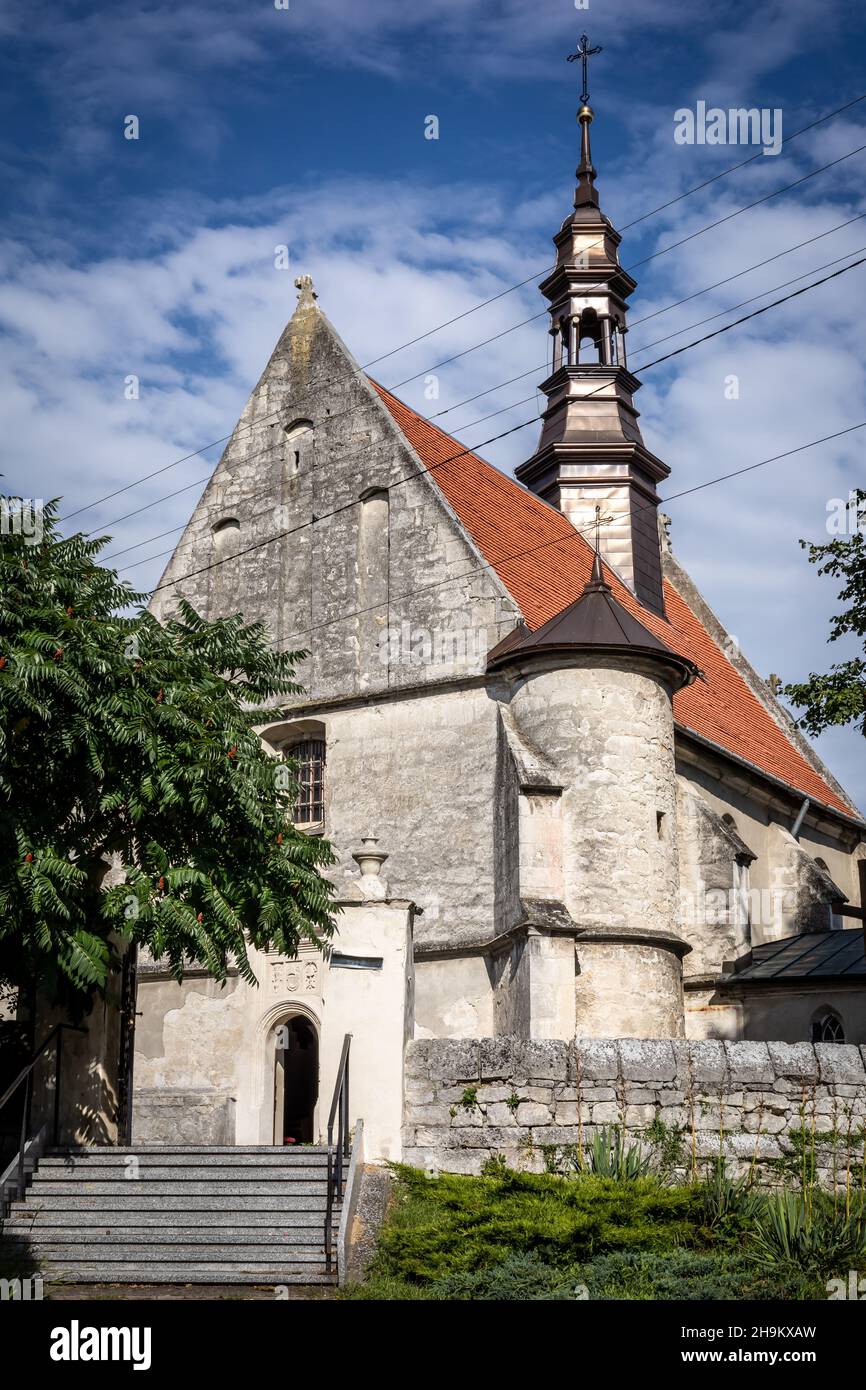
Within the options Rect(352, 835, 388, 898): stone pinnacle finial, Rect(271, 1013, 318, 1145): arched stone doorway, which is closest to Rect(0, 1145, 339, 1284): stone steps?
Rect(352, 835, 388, 898): stone pinnacle finial

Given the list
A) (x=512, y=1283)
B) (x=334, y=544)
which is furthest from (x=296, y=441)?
(x=512, y=1283)

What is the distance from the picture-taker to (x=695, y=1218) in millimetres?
12617

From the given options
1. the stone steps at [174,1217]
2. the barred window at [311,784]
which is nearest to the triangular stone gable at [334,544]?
the barred window at [311,784]

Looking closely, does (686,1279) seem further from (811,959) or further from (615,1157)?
(811,959)

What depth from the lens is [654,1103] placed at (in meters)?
13.9

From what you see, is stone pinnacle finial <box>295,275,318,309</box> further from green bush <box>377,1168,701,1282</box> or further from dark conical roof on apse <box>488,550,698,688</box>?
green bush <box>377,1168,701,1282</box>

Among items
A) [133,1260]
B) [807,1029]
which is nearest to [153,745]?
[133,1260]

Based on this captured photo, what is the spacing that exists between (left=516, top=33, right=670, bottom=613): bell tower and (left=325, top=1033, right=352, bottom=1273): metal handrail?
62.1ft

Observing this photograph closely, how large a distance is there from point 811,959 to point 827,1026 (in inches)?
48.3

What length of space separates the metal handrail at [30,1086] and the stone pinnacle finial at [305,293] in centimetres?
1435

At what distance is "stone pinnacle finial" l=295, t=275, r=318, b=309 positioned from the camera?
2630 cm

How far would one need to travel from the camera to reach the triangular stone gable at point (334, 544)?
22562mm

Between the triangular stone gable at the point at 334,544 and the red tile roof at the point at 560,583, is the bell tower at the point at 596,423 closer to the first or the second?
the red tile roof at the point at 560,583
